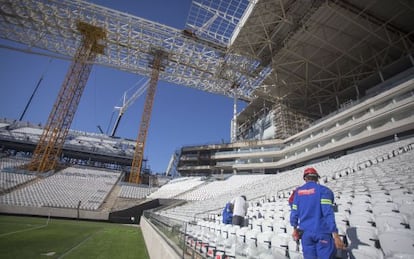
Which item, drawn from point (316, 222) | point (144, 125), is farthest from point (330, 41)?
point (144, 125)

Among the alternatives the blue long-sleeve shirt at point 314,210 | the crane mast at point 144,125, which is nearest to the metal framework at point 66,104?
the crane mast at point 144,125

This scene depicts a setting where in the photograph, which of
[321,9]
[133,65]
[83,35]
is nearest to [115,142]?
[133,65]

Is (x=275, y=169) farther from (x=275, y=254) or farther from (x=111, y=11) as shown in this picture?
(x=275, y=254)

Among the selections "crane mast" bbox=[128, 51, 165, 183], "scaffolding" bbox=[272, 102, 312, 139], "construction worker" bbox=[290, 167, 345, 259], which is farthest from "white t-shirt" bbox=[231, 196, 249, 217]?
"scaffolding" bbox=[272, 102, 312, 139]

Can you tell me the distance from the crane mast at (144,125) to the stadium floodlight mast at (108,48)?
980 mm

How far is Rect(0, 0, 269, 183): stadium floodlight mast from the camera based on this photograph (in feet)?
84.2

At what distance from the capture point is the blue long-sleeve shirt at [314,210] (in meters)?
2.50

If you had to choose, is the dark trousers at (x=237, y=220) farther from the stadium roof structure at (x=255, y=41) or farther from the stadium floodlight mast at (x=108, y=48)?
the stadium floodlight mast at (x=108, y=48)

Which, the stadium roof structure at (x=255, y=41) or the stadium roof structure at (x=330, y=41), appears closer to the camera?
the stadium roof structure at (x=330, y=41)

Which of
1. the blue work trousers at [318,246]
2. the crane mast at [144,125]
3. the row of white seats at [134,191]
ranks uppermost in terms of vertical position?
the crane mast at [144,125]

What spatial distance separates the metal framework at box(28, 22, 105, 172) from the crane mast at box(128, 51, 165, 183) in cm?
841

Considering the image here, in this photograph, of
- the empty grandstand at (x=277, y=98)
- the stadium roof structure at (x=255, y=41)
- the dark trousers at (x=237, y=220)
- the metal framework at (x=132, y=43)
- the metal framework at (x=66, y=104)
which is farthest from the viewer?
the metal framework at (x=66, y=104)

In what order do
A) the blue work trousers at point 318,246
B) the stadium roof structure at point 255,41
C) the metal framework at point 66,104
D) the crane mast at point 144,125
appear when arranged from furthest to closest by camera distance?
the crane mast at point 144,125, the metal framework at point 66,104, the stadium roof structure at point 255,41, the blue work trousers at point 318,246

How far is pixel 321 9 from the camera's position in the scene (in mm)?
20234
